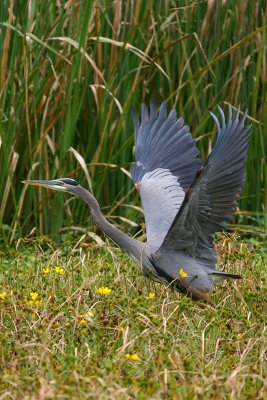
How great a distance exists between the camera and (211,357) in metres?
3.90

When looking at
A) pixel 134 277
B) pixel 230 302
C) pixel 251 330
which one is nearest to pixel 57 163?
pixel 134 277

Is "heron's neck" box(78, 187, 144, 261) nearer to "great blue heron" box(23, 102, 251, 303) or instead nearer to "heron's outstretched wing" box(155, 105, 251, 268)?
"great blue heron" box(23, 102, 251, 303)

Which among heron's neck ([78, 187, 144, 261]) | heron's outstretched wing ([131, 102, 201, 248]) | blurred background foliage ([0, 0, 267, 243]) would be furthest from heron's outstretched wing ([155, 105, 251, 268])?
blurred background foliage ([0, 0, 267, 243])

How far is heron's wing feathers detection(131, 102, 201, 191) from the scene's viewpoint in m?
5.64

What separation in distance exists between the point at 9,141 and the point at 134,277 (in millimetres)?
1365

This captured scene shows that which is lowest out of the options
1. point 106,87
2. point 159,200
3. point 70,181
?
point 159,200

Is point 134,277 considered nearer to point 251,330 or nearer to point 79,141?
point 251,330

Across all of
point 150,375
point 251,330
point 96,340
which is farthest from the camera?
point 251,330

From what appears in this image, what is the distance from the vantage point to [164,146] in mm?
5723

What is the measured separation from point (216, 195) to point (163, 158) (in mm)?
956

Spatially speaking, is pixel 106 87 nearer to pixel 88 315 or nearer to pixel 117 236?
pixel 117 236

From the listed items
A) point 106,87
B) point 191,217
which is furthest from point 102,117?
point 191,217

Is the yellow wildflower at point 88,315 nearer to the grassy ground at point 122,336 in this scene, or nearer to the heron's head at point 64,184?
the grassy ground at point 122,336

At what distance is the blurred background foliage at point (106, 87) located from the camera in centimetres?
608
